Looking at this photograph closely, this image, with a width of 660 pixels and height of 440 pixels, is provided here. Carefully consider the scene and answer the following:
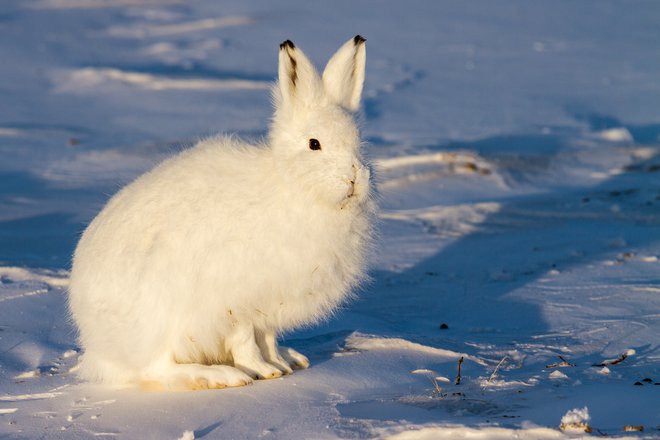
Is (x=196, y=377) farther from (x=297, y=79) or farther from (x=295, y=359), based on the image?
(x=297, y=79)

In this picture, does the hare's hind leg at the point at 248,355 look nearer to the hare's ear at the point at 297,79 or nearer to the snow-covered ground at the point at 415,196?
the snow-covered ground at the point at 415,196

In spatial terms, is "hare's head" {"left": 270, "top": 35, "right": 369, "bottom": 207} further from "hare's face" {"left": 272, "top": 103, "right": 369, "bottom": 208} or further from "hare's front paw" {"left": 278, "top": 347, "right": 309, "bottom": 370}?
"hare's front paw" {"left": 278, "top": 347, "right": 309, "bottom": 370}

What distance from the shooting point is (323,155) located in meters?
3.75

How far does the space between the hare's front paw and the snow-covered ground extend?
2.9 inches

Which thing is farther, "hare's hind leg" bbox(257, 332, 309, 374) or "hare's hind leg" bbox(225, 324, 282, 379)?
"hare's hind leg" bbox(257, 332, 309, 374)

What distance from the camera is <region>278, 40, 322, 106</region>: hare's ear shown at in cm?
387

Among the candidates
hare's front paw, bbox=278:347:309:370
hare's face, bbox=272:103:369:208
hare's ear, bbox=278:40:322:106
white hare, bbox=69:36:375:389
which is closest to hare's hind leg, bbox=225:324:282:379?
white hare, bbox=69:36:375:389

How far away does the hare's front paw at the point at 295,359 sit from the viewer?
4.04 meters

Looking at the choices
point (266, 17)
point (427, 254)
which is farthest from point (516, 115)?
point (266, 17)

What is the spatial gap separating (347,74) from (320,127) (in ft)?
1.14

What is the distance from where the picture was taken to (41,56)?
11.3 metres

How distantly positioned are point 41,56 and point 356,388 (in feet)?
28.4

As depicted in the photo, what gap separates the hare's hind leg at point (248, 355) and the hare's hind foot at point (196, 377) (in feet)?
0.24

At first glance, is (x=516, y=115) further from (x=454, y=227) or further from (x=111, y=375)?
(x=111, y=375)
